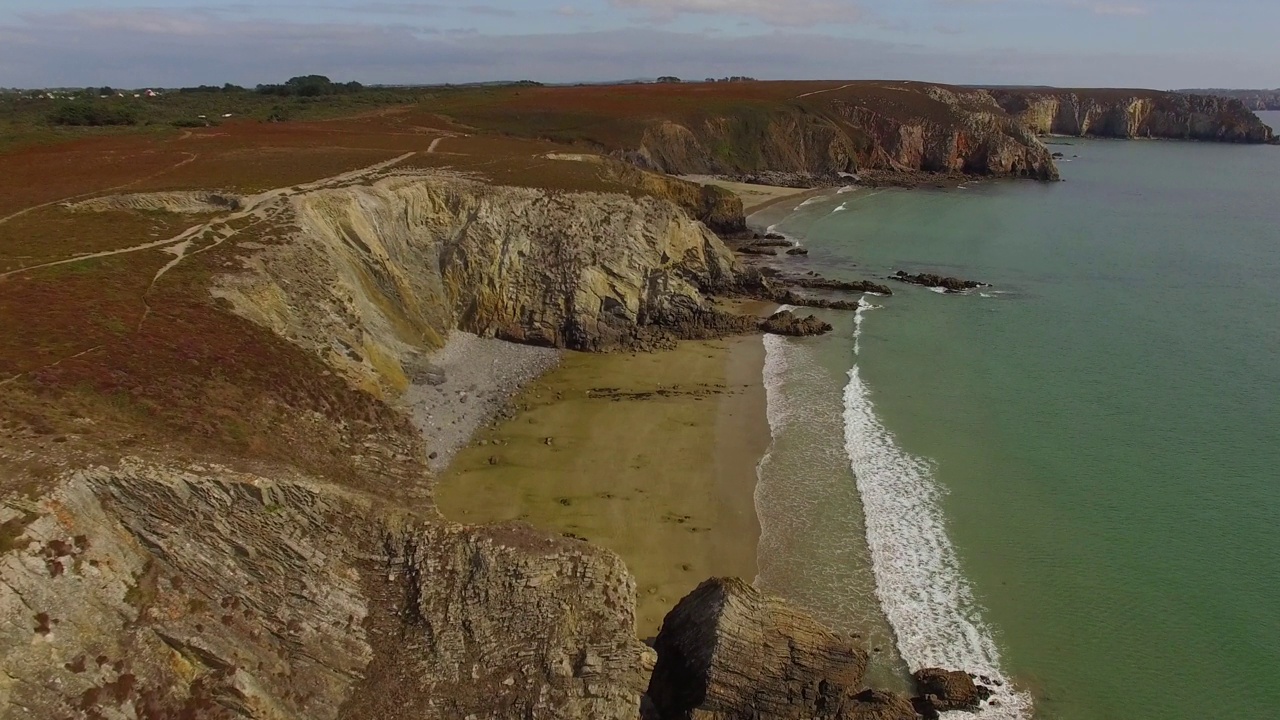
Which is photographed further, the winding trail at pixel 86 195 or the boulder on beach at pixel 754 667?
the winding trail at pixel 86 195

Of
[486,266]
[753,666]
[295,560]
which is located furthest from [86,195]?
[753,666]

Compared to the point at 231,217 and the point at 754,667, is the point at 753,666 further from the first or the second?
the point at 231,217

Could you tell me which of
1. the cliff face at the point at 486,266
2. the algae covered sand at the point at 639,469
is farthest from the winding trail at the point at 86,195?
the algae covered sand at the point at 639,469

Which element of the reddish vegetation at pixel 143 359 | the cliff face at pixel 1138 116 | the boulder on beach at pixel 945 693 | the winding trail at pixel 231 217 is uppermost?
the cliff face at pixel 1138 116

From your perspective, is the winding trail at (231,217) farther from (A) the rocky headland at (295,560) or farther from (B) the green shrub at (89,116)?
(B) the green shrub at (89,116)

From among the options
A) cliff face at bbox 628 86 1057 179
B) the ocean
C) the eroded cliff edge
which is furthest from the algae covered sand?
cliff face at bbox 628 86 1057 179

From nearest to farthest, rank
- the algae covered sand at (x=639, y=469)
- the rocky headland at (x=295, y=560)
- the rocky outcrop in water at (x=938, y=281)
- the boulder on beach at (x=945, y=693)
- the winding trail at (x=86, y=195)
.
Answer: the rocky headland at (x=295, y=560), the boulder on beach at (x=945, y=693), the algae covered sand at (x=639, y=469), the winding trail at (x=86, y=195), the rocky outcrop in water at (x=938, y=281)
